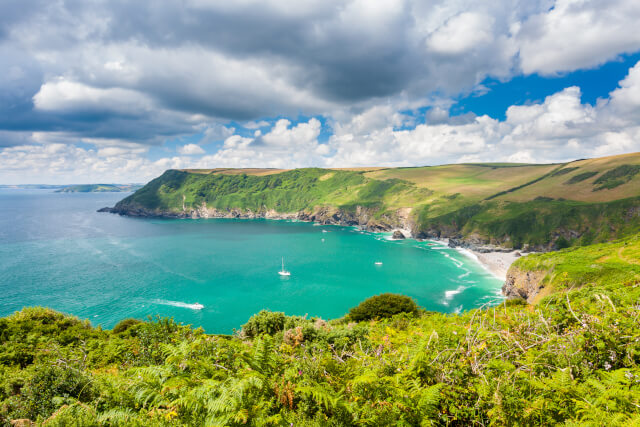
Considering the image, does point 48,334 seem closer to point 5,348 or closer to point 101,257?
point 5,348

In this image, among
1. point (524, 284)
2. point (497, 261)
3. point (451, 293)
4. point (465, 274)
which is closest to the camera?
point (524, 284)

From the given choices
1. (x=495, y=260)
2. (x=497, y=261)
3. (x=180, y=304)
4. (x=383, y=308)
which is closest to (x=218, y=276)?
(x=180, y=304)

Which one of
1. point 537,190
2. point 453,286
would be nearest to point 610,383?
point 453,286

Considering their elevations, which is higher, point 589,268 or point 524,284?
point 589,268

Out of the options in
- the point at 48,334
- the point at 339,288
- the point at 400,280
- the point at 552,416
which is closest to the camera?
the point at 552,416

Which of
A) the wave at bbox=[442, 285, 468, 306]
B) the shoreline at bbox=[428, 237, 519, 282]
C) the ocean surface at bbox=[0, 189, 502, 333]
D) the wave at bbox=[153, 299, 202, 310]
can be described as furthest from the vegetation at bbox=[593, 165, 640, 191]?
the wave at bbox=[153, 299, 202, 310]

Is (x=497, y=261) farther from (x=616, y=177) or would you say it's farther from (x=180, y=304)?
(x=180, y=304)

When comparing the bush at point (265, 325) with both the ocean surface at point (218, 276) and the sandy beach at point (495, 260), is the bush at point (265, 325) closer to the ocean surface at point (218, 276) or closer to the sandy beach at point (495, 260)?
the ocean surface at point (218, 276)
